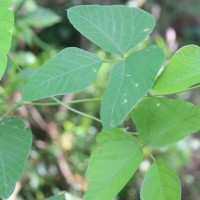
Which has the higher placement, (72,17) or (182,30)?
(72,17)

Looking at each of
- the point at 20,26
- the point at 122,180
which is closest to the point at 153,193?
the point at 122,180

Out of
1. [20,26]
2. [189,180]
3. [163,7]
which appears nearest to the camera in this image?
[20,26]

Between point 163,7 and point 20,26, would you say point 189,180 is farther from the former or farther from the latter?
point 163,7

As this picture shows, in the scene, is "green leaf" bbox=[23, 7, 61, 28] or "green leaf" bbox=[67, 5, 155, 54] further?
"green leaf" bbox=[23, 7, 61, 28]

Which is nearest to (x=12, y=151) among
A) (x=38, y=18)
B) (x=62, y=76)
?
(x=62, y=76)

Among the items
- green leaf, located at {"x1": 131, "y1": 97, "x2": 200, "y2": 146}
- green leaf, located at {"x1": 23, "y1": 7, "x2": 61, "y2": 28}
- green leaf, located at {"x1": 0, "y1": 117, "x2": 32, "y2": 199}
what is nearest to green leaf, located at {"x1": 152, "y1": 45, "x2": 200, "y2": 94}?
green leaf, located at {"x1": 131, "y1": 97, "x2": 200, "y2": 146}

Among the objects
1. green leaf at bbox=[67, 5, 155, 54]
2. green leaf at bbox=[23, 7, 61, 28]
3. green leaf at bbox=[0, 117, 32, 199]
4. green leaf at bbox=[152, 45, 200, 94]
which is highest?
green leaf at bbox=[67, 5, 155, 54]

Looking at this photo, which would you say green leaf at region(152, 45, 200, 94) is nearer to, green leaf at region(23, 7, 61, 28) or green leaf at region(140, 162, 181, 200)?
green leaf at region(140, 162, 181, 200)
